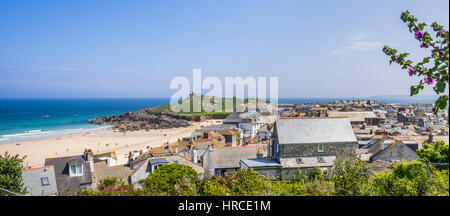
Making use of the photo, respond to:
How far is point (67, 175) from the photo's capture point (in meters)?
19.2

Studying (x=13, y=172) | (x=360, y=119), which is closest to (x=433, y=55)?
(x=13, y=172)

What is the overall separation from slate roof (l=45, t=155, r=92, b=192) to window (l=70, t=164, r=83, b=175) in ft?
0.85

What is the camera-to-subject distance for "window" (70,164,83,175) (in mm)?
19339

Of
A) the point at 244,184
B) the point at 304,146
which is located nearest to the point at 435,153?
the point at 304,146

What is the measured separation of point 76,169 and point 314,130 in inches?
745

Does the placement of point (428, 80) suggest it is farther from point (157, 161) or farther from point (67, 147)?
point (67, 147)

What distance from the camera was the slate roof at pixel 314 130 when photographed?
22.5 m

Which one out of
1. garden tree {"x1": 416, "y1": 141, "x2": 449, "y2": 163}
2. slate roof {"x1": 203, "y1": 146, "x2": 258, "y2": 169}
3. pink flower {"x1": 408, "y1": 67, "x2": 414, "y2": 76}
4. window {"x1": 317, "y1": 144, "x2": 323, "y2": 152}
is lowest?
slate roof {"x1": 203, "y1": 146, "x2": 258, "y2": 169}

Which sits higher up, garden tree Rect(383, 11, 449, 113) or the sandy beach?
garden tree Rect(383, 11, 449, 113)

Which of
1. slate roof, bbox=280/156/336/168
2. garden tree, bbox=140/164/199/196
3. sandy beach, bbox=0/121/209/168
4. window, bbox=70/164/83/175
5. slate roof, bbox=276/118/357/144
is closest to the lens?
garden tree, bbox=140/164/199/196

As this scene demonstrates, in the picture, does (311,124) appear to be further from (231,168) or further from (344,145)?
(231,168)

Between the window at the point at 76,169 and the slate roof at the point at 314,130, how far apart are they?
602 inches

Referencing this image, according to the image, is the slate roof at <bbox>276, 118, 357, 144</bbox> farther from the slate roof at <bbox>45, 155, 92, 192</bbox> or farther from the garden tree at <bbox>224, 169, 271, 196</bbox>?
the slate roof at <bbox>45, 155, 92, 192</bbox>

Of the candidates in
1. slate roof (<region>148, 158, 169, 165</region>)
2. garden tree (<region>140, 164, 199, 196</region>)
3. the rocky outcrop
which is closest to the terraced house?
slate roof (<region>148, 158, 169, 165</region>)
